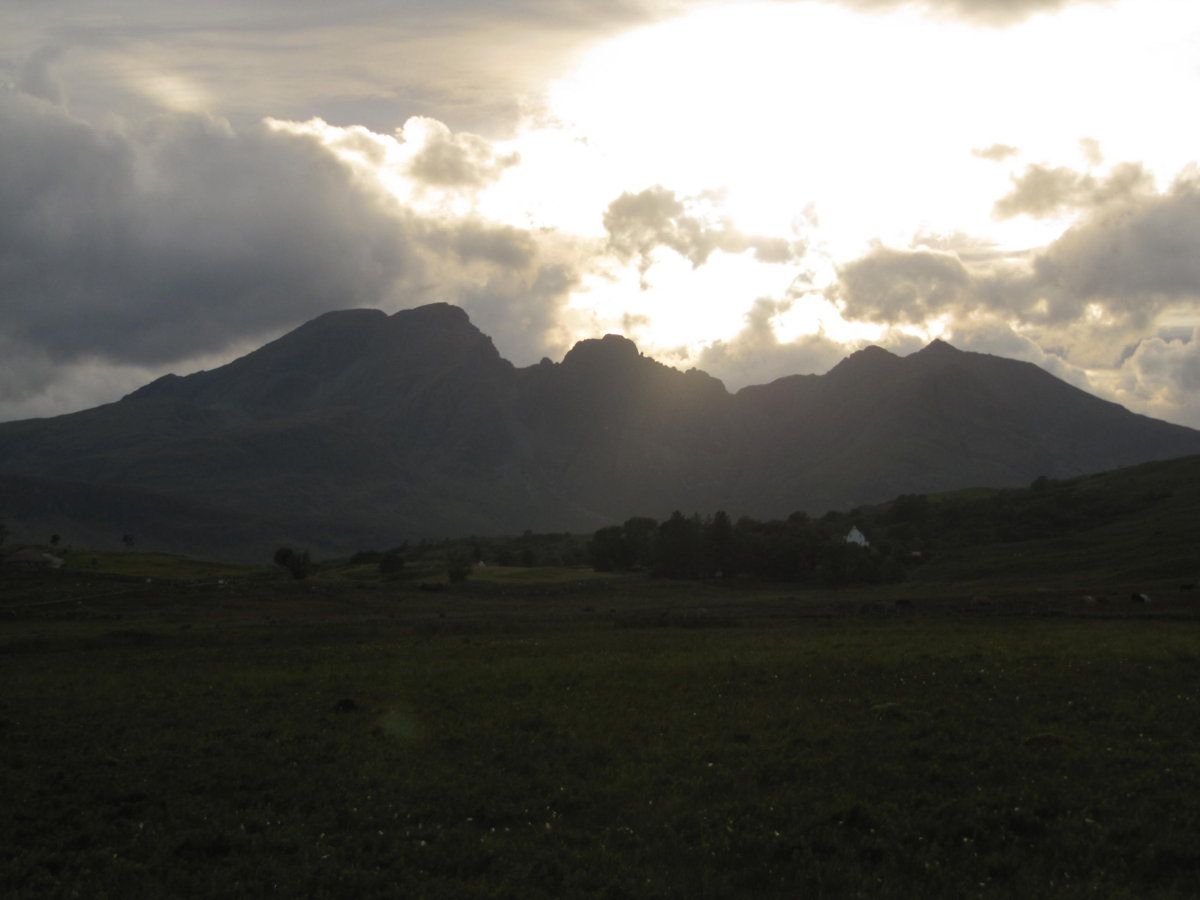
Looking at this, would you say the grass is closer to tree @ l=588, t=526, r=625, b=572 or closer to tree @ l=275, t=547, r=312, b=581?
tree @ l=275, t=547, r=312, b=581

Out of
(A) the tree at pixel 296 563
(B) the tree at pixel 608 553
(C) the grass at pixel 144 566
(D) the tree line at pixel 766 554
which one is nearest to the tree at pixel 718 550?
(D) the tree line at pixel 766 554

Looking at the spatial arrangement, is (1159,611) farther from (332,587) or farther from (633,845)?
(332,587)

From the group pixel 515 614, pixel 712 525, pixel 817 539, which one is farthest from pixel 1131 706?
pixel 712 525

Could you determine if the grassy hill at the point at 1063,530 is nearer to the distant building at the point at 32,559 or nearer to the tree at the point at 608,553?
the tree at the point at 608,553

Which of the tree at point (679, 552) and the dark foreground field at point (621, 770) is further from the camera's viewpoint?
the tree at point (679, 552)

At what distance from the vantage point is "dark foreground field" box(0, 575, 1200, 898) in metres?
18.4

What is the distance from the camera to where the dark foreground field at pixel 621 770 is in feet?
60.2

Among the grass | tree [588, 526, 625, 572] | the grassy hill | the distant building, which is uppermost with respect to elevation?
the grassy hill

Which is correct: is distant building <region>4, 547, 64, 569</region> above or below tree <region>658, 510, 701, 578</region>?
below

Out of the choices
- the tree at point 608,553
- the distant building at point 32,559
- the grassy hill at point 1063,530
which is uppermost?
the grassy hill at point 1063,530

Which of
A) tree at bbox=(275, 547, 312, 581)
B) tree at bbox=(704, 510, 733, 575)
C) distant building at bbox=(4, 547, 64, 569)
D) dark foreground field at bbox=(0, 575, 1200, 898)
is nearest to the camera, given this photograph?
dark foreground field at bbox=(0, 575, 1200, 898)

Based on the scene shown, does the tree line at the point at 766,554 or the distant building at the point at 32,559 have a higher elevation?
the tree line at the point at 766,554

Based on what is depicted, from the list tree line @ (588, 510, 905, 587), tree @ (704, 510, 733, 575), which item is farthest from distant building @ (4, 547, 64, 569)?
tree @ (704, 510, 733, 575)

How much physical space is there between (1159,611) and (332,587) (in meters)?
71.3
